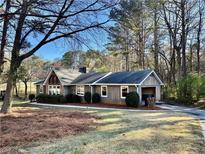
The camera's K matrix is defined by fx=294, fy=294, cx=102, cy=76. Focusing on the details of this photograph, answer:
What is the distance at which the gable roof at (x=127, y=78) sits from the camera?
94.0ft

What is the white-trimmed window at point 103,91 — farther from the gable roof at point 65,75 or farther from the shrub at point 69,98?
the gable roof at point 65,75

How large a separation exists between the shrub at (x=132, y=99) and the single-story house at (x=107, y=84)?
3.58 feet

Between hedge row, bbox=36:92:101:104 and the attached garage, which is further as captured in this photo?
hedge row, bbox=36:92:101:104

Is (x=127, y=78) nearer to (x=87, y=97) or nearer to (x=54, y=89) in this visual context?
(x=87, y=97)

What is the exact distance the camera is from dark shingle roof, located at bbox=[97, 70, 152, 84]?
28778mm

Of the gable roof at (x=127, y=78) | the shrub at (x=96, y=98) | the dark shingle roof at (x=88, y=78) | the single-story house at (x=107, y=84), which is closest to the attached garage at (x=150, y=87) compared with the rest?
the single-story house at (x=107, y=84)

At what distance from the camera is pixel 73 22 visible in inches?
564

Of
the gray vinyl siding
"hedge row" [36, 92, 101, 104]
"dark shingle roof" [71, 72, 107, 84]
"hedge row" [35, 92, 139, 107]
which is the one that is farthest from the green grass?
"dark shingle roof" [71, 72, 107, 84]

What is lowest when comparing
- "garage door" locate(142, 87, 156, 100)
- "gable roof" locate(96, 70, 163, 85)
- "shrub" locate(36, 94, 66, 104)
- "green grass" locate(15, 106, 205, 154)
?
"green grass" locate(15, 106, 205, 154)

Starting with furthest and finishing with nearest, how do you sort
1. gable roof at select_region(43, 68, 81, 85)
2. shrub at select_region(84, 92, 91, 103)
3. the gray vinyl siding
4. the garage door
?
gable roof at select_region(43, 68, 81, 85)
shrub at select_region(84, 92, 91, 103)
the garage door
the gray vinyl siding

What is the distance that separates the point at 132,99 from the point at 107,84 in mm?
4527

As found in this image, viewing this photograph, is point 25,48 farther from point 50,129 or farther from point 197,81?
point 197,81

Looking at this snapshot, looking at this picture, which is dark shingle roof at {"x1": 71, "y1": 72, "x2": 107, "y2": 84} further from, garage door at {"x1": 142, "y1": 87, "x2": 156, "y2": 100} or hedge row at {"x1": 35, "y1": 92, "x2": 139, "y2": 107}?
garage door at {"x1": 142, "y1": 87, "x2": 156, "y2": 100}

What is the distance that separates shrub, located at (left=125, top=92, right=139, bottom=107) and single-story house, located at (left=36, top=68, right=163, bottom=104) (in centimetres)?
109
